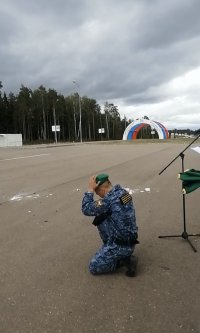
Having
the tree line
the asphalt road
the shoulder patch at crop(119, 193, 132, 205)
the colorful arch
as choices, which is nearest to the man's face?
the shoulder patch at crop(119, 193, 132, 205)

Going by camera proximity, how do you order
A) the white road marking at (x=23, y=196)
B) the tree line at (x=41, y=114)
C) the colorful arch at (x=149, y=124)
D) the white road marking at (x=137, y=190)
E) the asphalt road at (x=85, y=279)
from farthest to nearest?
the tree line at (x=41, y=114), the colorful arch at (x=149, y=124), the white road marking at (x=137, y=190), the white road marking at (x=23, y=196), the asphalt road at (x=85, y=279)

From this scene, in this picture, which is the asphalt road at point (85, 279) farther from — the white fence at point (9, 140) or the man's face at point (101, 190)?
the white fence at point (9, 140)

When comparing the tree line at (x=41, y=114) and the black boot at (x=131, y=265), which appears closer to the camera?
the black boot at (x=131, y=265)

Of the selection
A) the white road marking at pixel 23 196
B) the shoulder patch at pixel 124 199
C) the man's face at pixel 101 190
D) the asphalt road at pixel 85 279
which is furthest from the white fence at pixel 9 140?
the shoulder patch at pixel 124 199

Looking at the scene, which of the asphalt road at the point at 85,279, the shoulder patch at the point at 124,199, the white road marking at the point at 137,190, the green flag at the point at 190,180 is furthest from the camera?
the white road marking at the point at 137,190

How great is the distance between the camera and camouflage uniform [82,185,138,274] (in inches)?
165

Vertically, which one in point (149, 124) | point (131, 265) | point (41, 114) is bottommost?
point (131, 265)

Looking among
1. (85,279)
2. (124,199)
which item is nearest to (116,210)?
(124,199)

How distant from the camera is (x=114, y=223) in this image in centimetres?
425

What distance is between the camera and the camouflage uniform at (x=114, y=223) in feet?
13.7

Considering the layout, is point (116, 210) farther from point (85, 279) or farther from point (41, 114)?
point (41, 114)

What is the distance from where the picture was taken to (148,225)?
6379mm

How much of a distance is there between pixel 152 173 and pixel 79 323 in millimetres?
10907

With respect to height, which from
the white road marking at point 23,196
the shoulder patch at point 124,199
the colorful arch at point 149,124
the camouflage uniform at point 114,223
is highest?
the colorful arch at point 149,124
